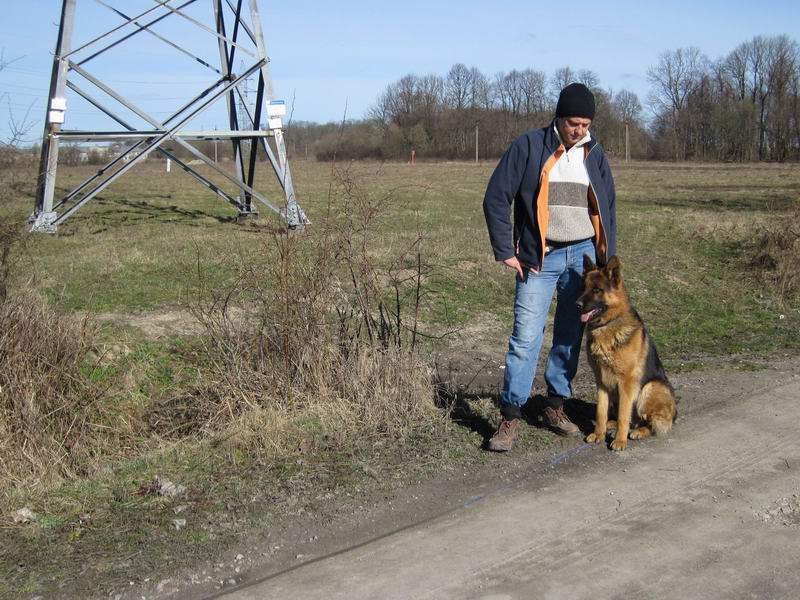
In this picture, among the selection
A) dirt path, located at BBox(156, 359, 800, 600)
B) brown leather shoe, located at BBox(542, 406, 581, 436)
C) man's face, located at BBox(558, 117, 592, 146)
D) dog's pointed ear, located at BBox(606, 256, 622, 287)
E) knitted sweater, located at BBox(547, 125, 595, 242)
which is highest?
man's face, located at BBox(558, 117, 592, 146)

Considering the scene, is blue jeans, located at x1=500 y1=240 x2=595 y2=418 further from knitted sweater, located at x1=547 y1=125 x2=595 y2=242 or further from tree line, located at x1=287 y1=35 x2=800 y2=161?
tree line, located at x1=287 y1=35 x2=800 y2=161

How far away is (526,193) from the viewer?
17.4 ft

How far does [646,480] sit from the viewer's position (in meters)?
4.93

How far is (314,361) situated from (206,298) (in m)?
2.76

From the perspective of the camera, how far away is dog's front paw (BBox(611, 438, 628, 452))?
543 centimetres

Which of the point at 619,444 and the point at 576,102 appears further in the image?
the point at 619,444

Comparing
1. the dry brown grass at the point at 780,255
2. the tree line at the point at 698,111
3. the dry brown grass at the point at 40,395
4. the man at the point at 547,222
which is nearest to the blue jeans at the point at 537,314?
the man at the point at 547,222

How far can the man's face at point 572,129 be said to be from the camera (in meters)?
5.15

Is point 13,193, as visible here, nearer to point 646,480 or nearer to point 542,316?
point 542,316

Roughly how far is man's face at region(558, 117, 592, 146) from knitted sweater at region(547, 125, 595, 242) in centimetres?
5

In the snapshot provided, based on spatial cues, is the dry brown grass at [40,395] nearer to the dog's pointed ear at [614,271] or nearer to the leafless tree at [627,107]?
the dog's pointed ear at [614,271]

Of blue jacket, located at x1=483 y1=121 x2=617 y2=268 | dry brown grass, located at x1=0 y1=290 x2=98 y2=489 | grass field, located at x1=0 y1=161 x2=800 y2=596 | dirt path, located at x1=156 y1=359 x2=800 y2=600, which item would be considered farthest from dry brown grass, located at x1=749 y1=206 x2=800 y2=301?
dry brown grass, located at x1=0 y1=290 x2=98 y2=489

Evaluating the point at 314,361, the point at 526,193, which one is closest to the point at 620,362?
the point at 526,193

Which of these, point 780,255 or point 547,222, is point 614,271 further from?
point 780,255
